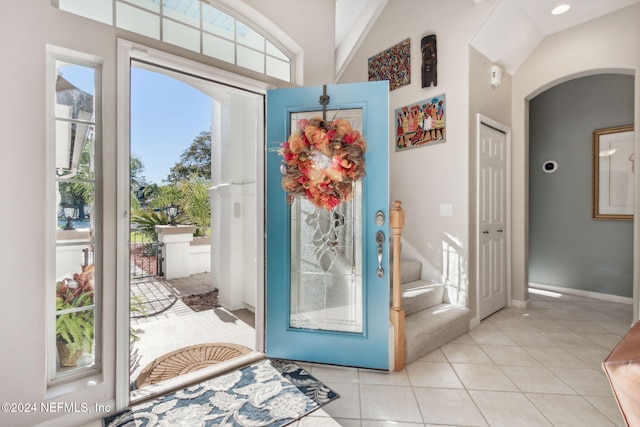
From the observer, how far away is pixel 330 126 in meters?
2.04

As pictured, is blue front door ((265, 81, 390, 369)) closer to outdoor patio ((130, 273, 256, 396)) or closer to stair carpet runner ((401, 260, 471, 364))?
stair carpet runner ((401, 260, 471, 364))

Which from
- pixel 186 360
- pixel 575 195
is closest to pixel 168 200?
pixel 186 360

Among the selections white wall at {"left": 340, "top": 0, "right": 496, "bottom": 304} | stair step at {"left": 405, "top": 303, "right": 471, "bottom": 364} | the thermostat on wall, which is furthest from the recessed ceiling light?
stair step at {"left": 405, "top": 303, "right": 471, "bottom": 364}

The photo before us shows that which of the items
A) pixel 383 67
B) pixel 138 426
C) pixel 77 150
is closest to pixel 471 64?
pixel 383 67

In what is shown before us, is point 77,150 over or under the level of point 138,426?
over

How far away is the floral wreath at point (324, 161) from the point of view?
1983 millimetres

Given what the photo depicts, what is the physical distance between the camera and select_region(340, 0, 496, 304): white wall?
2.95 meters

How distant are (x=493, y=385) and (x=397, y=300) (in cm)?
80

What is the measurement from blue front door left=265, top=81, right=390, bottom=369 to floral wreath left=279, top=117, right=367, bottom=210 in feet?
0.17

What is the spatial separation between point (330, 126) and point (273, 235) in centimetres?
92

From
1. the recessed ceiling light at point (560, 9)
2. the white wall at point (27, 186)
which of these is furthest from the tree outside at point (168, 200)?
the recessed ceiling light at point (560, 9)

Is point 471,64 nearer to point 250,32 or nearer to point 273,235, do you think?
point 250,32

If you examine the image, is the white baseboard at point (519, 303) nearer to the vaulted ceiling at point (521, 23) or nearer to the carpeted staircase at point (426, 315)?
the carpeted staircase at point (426, 315)

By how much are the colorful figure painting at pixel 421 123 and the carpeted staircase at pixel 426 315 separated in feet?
4.50
